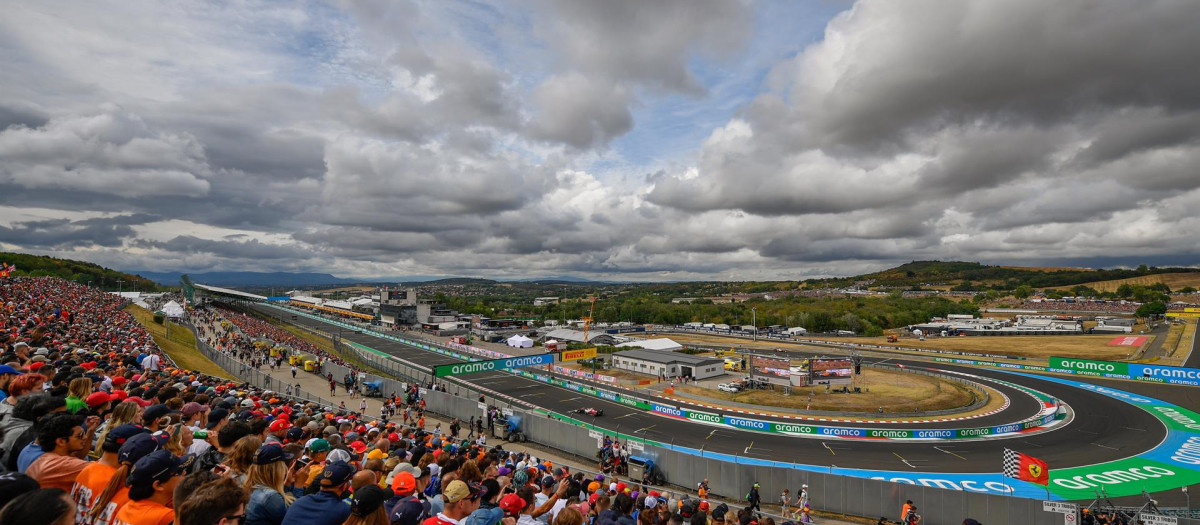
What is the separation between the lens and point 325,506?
4336 mm

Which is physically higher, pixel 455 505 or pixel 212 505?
pixel 212 505

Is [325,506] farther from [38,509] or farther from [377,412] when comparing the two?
[377,412]

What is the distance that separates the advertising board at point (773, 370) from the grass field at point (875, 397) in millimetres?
1369

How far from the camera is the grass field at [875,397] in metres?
38.6

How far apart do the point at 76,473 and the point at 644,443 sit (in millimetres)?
20625

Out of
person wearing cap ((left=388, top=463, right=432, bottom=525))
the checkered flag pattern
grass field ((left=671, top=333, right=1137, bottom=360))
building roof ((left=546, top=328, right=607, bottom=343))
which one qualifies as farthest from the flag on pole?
building roof ((left=546, top=328, right=607, bottom=343))

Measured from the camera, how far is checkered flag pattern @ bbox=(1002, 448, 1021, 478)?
65.5 ft

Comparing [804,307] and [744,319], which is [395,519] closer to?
[744,319]

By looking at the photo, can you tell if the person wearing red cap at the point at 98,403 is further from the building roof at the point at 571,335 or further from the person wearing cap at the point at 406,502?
the building roof at the point at 571,335

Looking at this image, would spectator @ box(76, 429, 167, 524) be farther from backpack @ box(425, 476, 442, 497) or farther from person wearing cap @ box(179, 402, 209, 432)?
person wearing cap @ box(179, 402, 209, 432)

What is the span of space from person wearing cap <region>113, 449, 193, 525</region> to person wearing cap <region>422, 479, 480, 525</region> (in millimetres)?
2180

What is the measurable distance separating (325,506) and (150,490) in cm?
127

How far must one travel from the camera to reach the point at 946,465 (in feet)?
85.5

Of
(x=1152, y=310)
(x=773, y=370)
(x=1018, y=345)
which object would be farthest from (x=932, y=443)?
(x=1152, y=310)
